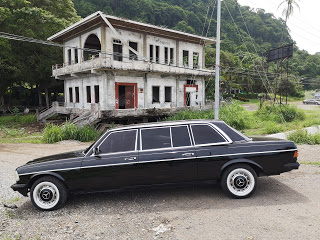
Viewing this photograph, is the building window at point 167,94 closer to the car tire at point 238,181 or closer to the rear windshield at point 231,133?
the rear windshield at point 231,133

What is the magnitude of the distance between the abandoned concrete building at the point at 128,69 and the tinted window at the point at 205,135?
1488cm

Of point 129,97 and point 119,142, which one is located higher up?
point 129,97

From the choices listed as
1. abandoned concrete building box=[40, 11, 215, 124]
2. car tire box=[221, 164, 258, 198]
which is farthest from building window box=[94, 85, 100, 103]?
car tire box=[221, 164, 258, 198]

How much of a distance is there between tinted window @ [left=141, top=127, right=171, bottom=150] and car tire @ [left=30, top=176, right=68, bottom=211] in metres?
1.91

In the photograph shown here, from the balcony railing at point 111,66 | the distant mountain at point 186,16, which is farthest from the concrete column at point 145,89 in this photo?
the distant mountain at point 186,16

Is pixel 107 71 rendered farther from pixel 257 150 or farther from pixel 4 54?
pixel 257 150

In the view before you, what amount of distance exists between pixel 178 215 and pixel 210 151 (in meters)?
1.46

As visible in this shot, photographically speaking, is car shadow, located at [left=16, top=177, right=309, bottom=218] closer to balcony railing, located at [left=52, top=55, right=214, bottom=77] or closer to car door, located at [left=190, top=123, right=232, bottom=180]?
car door, located at [left=190, top=123, right=232, bottom=180]

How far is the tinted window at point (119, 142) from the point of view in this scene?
5.44m

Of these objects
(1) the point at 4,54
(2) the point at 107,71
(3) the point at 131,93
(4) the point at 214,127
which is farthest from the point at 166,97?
(4) the point at 214,127

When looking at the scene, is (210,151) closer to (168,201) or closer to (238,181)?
(238,181)

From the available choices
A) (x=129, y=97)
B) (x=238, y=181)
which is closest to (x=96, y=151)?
(x=238, y=181)

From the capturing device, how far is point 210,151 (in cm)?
538

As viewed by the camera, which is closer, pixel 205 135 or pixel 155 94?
pixel 205 135
